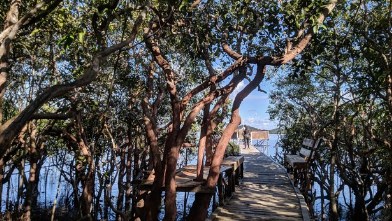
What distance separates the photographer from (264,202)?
11344mm

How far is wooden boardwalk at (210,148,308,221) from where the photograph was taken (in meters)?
9.75

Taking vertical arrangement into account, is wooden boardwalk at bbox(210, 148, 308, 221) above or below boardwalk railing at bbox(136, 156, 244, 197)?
below

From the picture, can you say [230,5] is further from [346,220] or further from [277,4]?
[346,220]

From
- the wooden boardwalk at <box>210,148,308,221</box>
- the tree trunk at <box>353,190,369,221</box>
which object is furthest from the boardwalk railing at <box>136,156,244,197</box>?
the tree trunk at <box>353,190,369,221</box>

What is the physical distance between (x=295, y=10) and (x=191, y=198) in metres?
25.2

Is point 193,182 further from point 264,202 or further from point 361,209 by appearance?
point 361,209

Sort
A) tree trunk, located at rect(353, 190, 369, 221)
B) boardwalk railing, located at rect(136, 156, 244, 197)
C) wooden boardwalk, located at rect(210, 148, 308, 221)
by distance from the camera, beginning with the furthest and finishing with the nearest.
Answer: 1. tree trunk, located at rect(353, 190, 369, 221)
2. wooden boardwalk, located at rect(210, 148, 308, 221)
3. boardwalk railing, located at rect(136, 156, 244, 197)

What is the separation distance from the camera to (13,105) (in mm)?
16156

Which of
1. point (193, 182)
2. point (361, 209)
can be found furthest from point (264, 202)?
point (361, 209)

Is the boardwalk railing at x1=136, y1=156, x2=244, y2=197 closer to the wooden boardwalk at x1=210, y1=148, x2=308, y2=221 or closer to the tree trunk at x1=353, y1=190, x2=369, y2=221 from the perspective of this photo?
the wooden boardwalk at x1=210, y1=148, x2=308, y2=221

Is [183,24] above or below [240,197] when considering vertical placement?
above

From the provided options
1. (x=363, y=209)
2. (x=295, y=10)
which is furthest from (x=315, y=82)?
(x=295, y=10)

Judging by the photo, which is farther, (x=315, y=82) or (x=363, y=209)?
(x=315, y=82)

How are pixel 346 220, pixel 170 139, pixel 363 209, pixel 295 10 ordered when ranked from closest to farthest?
pixel 295 10
pixel 170 139
pixel 363 209
pixel 346 220
